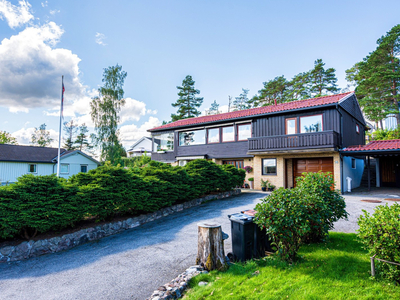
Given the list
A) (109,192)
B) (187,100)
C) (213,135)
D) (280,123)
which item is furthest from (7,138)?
(280,123)

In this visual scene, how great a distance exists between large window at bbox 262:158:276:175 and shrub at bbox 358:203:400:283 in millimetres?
12509

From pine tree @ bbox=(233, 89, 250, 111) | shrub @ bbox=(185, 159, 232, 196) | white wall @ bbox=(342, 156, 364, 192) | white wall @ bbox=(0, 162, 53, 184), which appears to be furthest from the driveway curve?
pine tree @ bbox=(233, 89, 250, 111)

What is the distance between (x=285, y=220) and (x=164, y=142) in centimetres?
2003

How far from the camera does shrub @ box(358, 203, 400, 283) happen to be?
2832 mm

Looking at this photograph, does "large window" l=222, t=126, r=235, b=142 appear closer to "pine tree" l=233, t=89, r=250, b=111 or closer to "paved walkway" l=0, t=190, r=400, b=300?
"paved walkway" l=0, t=190, r=400, b=300

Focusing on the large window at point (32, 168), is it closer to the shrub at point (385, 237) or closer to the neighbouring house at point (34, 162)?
the neighbouring house at point (34, 162)

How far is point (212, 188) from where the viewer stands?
12.1m

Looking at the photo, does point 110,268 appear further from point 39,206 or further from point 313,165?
point 313,165

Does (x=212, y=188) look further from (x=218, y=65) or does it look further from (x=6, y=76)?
(x=6, y=76)

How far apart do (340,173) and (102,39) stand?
1690 centimetres

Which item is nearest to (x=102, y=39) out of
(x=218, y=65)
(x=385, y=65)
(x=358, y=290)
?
(x=218, y=65)

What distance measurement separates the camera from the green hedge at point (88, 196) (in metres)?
5.36

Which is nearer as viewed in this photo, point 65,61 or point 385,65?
point 65,61

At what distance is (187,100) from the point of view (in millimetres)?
39438
